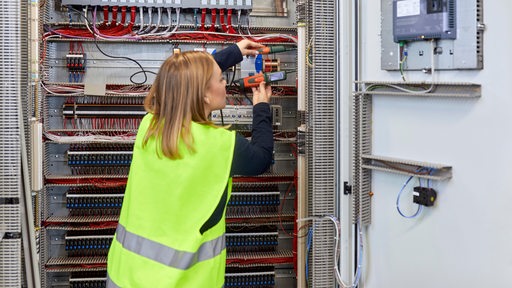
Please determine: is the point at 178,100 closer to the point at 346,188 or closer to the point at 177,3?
the point at 346,188

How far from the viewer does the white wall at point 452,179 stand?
75.3 inches

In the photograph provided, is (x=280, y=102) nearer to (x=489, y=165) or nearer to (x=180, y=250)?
(x=489, y=165)

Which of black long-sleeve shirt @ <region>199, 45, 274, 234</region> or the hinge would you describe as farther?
the hinge

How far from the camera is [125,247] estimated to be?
63.7 inches

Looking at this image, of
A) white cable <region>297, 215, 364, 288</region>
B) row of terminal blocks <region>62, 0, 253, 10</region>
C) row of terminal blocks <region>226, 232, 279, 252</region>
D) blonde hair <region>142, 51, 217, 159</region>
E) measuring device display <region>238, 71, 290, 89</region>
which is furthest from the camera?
row of terminal blocks <region>226, 232, 279, 252</region>

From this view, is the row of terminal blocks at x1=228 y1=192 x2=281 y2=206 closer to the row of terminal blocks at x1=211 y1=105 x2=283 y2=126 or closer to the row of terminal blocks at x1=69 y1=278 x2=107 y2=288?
the row of terminal blocks at x1=211 y1=105 x2=283 y2=126

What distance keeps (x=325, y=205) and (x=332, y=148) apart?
31cm

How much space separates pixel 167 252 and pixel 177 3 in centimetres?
242

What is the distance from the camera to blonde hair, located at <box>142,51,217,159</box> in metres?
1.55

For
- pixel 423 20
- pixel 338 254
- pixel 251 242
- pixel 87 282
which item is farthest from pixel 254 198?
pixel 423 20

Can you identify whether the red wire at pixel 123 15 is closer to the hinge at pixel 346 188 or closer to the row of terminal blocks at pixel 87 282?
the row of terminal blocks at pixel 87 282

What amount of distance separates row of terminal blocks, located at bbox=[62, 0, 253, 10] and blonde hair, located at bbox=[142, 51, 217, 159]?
2045 mm

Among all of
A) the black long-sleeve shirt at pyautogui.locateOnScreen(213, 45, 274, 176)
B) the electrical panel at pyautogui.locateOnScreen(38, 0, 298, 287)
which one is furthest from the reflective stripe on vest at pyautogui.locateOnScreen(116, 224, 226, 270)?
the electrical panel at pyautogui.locateOnScreen(38, 0, 298, 287)

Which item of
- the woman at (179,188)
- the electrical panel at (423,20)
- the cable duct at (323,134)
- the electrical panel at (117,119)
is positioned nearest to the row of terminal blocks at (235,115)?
the electrical panel at (117,119)
